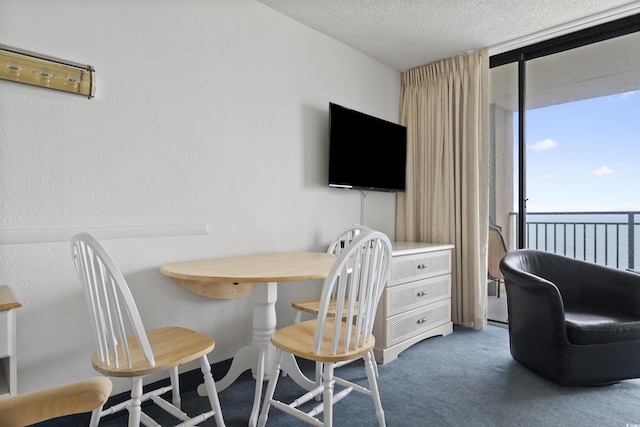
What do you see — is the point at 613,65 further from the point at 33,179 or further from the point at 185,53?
the point at 33,179

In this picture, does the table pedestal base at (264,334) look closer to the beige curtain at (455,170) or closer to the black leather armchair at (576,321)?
the black leather armchair at (576,321)

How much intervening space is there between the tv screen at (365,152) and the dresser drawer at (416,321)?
1.06 metres

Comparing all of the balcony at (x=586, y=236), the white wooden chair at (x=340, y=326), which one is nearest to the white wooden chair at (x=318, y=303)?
the white wooden chair at (x=340, y=326)

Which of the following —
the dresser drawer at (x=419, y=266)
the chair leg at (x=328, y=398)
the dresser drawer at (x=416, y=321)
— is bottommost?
the dresser drawer at (x=416, y=321)

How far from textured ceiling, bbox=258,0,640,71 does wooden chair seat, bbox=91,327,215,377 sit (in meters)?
2.15

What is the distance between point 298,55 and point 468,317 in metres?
2.61

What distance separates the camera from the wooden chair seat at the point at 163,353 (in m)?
1.31

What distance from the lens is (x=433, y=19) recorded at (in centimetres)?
276

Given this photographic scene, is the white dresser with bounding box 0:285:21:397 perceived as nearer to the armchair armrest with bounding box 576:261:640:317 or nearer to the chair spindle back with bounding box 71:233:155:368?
the chair spindle back with bounding box 71:233:155:368

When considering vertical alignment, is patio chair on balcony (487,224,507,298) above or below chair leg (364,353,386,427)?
above

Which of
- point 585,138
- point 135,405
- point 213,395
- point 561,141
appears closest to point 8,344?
point 135,405

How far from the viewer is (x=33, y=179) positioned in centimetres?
163

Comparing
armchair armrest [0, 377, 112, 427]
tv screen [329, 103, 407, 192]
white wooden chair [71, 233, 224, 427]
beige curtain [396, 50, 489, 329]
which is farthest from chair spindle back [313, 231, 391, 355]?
beige curtain [396, 50, 489, 329]

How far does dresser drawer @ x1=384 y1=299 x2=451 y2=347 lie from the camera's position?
2.60 m
